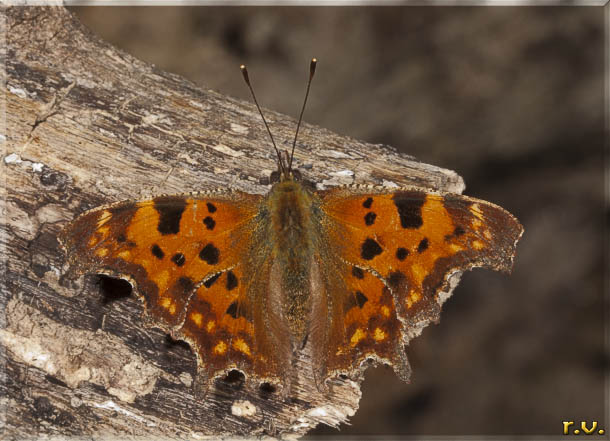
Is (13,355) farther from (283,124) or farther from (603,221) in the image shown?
(603,221)

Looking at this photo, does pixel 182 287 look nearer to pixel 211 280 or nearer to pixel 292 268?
pixel 211 280

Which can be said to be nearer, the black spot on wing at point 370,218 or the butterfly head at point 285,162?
the black spot on wing at point 370,218

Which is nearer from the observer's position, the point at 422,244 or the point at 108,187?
the point at 422,244

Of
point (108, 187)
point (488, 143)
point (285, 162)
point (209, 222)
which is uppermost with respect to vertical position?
point (488, 143)

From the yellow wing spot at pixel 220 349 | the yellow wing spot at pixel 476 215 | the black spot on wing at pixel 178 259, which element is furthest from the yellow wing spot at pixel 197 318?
the yellow wing spot at pixel 476 215

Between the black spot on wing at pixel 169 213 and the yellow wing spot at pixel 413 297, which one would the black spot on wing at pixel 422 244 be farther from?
the black spot on wing at pixel 169 213

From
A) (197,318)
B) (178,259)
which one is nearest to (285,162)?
(178,259)
